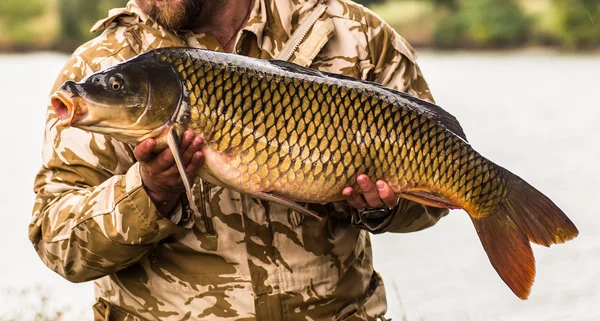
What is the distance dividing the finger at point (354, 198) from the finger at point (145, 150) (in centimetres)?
40

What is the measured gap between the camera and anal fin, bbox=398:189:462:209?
6.20 feet

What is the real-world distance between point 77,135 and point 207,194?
0.33 metres

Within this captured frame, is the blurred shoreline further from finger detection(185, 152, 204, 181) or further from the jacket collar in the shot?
finger detection(185, 152, 204, 181)

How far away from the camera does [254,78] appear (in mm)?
1802

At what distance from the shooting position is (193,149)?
1.71 meters

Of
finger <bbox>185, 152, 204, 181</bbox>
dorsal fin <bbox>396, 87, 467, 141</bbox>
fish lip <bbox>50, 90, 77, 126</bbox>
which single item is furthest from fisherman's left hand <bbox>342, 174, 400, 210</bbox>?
fish lip <bbox>50, 90, 77, 126</bbox>

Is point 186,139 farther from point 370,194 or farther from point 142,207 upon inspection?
point 370,194

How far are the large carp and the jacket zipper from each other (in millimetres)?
325

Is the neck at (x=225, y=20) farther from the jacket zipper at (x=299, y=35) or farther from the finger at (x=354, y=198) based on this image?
the finger at (x=354, y=198)

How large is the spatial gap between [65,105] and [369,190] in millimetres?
621

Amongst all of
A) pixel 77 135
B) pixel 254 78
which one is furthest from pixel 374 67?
pixel 77 135

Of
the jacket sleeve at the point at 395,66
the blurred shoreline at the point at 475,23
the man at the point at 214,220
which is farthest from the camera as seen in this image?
the blurred shoreline at the point at 475,23

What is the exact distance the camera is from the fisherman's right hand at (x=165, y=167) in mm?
1712

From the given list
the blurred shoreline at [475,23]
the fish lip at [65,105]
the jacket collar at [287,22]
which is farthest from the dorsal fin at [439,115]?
the blurred shoreline at [475,23]
